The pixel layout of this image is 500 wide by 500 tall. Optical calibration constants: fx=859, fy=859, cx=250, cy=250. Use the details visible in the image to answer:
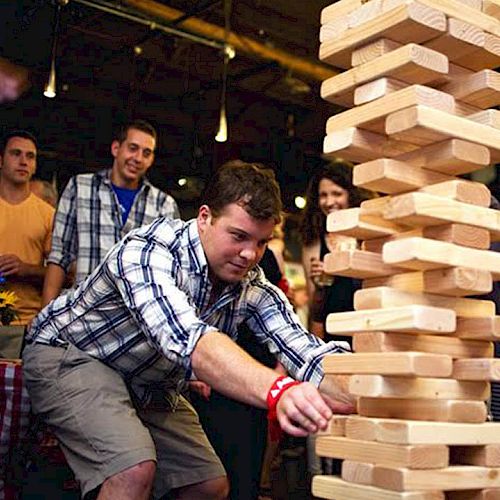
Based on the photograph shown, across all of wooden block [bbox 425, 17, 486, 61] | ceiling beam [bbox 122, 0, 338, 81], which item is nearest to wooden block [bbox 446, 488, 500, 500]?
wooden block [bbox 425, 17, 486, 61]

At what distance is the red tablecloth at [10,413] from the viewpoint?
339cm

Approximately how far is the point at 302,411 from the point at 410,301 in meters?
0.36

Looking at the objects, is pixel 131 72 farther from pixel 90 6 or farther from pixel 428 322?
pixel 428 322

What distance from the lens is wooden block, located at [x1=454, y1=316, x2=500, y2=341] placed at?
2.05 metres

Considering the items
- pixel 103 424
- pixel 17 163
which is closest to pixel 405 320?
pixel 103 424

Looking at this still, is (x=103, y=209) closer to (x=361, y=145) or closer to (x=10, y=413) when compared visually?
(x=10, y=413)

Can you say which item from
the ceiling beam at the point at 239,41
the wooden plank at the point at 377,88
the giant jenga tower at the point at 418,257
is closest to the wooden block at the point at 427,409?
the giant jenga tower at the point at 418,257

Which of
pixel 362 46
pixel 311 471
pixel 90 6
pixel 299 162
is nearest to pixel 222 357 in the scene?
pixel 362 46

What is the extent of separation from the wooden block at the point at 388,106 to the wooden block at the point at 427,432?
28.0 inches

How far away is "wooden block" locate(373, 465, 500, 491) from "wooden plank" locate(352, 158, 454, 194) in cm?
66

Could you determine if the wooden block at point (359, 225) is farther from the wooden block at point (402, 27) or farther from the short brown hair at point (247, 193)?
the short brown hair at point (247, 193)

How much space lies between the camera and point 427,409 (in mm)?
1983

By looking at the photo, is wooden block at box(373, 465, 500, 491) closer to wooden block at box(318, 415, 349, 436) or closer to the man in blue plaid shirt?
wooden block at box(318, 415, 349, 436)

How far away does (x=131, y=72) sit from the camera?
8.35 metres
